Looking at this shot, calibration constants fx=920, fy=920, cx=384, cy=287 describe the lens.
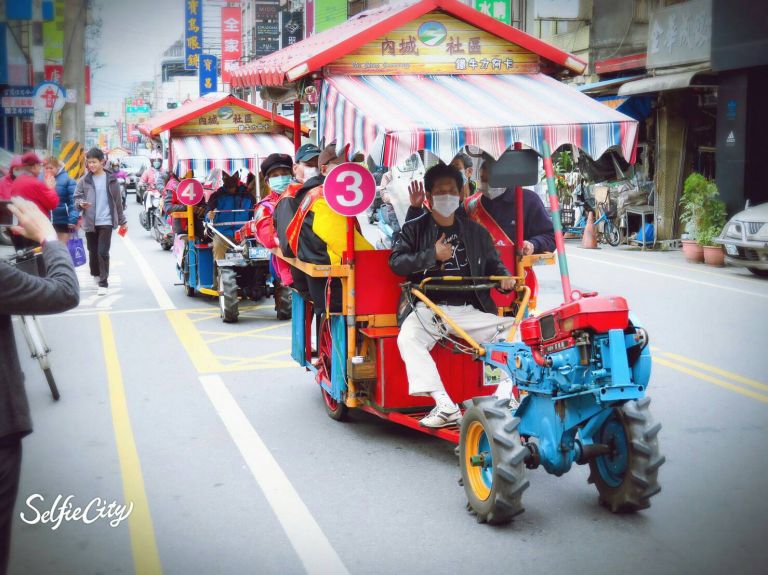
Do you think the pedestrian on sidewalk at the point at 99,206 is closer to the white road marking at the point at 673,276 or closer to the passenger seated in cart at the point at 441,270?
the passenger seated in cart at the point at 441,270

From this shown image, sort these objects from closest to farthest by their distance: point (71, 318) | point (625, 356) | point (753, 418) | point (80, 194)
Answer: point (625, 356), point (753, 418), point (71, 318), point (80, 194)

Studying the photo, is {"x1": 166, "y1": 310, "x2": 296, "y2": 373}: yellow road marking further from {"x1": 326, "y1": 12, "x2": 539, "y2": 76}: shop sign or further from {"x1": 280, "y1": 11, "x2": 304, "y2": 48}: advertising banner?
{"x1": 280, "y1": 11, "x2": 304, "y2": 48}: advertising banner

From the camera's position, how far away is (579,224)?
23.9 meters

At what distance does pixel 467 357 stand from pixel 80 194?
906cm

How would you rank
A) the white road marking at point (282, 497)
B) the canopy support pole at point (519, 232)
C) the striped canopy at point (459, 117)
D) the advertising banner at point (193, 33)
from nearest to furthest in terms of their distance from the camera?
1. the white road marking at point (282, 497)
2. the striped canopy at point (459, 117)
3. the canopy support pole at point (519, 232)
4. the advertising banner at point (193, 33)

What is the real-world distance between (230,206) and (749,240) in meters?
8.32

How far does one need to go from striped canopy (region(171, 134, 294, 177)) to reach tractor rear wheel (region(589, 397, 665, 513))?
9.69 meters

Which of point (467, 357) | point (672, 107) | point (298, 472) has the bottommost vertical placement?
point (298, 472)

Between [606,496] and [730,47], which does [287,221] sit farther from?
[730,47]

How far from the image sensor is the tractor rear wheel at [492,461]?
4754 mm

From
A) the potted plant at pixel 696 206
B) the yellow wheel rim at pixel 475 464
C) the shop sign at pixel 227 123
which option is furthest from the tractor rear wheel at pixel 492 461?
the potted plant at pixel 696 206

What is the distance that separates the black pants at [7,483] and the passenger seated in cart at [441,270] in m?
2.99

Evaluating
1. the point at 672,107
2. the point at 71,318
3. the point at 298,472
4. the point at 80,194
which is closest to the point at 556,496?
the point at 298,472

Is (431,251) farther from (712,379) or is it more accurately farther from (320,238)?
(712,379)
